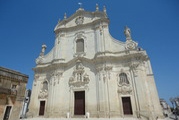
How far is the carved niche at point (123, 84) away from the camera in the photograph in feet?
46.0

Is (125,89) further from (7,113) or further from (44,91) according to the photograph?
(7,113)

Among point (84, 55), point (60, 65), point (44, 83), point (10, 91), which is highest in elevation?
point (84, 55)

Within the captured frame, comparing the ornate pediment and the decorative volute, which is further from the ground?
the decorative volute

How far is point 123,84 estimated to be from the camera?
14398 millimetres

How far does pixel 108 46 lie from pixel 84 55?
373 cm

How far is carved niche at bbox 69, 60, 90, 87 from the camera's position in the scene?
16.0 metres

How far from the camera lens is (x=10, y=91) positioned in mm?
13148

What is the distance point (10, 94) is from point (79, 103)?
8041 millimetres

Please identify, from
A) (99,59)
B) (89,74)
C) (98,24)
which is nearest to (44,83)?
(89,74)

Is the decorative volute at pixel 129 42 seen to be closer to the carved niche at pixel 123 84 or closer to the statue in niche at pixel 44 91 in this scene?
the carved niche at pixel 123 84

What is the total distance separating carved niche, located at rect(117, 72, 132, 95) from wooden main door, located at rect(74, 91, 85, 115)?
16.3ft

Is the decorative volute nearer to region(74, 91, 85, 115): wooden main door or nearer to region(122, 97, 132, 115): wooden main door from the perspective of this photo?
region(122, 97, 132, 115): wooden main door

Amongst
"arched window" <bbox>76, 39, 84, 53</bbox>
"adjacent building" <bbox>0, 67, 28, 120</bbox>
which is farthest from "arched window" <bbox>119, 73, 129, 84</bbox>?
"adjacent building" <bbox>0, 67, 28, 120</bbox>

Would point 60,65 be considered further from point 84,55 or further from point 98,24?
point 98,24
